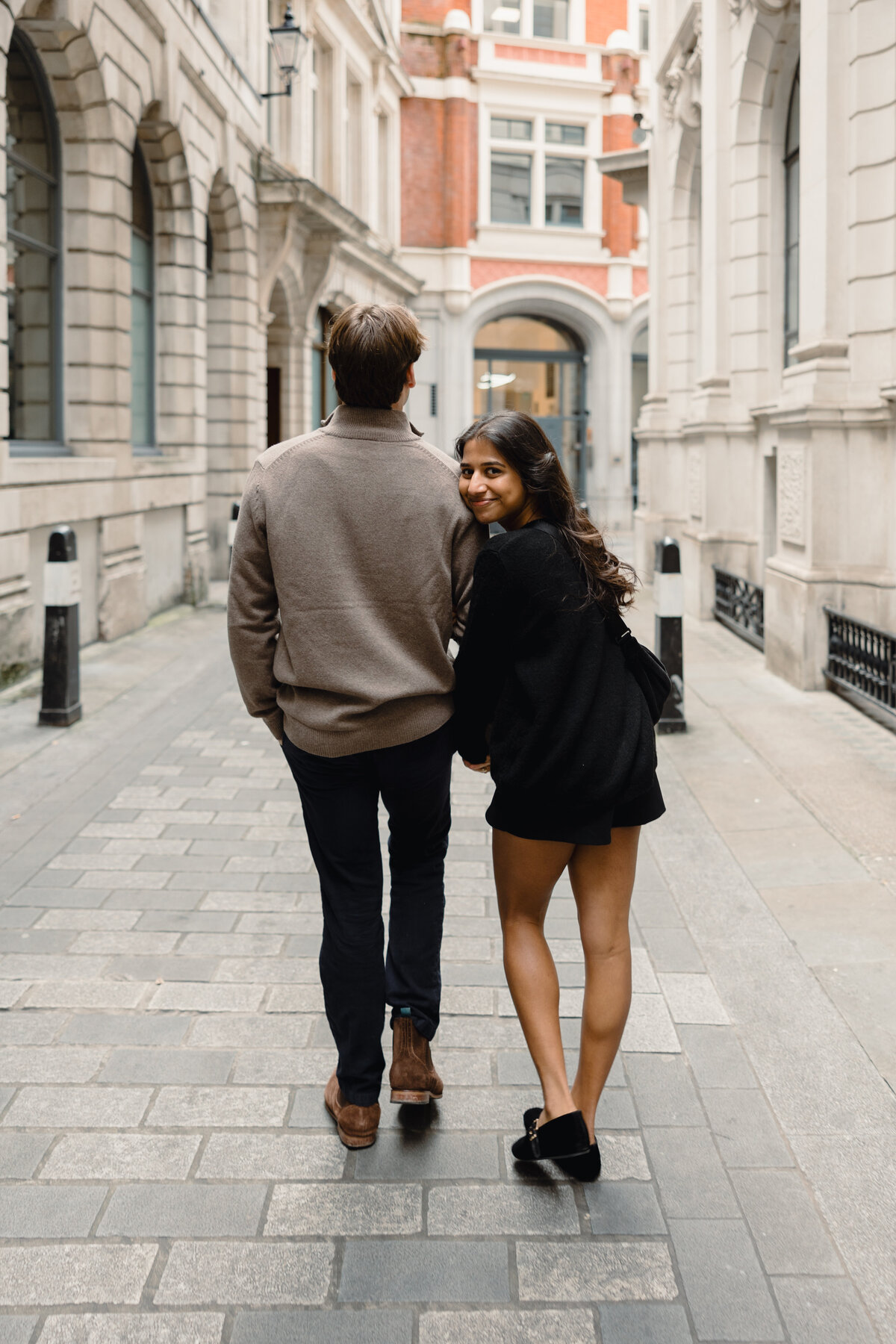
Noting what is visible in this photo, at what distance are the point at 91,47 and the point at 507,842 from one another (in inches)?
403

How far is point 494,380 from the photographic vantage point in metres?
35.6

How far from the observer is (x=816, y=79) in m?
9.27

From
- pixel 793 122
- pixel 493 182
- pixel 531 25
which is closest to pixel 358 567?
pixel 793 122

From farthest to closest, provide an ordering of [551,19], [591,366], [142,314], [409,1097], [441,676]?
[591,366] → [551,19] → [142,314] → [409,1097] → [441,676]

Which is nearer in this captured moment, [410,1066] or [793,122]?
[410,1066]

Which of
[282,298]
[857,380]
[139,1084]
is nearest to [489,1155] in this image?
[139,1084]

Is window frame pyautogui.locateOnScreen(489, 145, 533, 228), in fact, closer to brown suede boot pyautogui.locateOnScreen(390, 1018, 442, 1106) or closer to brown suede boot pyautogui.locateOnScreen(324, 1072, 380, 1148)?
brown suede boot pyautogui.locateOnScreen(390, 1018, 442, 1106)

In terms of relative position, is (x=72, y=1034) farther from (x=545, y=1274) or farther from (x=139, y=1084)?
(x=545, y=1274)

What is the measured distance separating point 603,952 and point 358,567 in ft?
3.34

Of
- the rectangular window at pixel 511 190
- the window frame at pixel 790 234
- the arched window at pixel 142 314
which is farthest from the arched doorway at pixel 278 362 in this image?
the rectangular window at pixel 511 190

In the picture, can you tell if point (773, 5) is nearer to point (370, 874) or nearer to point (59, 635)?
point (59, 635)

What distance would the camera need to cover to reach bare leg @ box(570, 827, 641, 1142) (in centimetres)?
292

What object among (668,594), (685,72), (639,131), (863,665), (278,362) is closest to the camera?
(668,594)

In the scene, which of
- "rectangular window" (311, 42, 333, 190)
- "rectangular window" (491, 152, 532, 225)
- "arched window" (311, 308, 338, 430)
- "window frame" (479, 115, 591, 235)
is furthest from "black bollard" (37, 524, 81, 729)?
"rectangular window" (491, 152, 532, 225)
